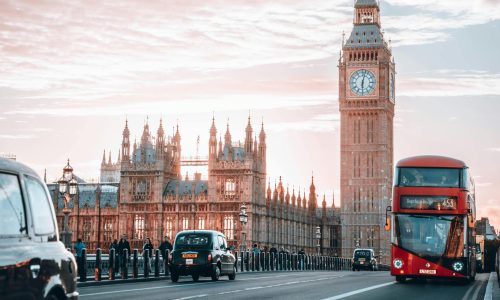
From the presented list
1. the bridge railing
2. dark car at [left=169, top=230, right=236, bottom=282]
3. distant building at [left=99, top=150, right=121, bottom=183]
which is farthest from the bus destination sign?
distant building at [left=99, top=150, right=121, bottom=183]

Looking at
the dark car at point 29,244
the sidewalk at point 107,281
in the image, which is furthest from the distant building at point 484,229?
the dark car at point 29,244

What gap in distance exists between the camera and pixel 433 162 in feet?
92.7

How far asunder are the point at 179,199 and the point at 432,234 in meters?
67.2

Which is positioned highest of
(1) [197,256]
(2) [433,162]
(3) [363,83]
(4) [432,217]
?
(3) [363,83]

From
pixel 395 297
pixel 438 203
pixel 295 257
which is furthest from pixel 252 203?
pixel 395 297

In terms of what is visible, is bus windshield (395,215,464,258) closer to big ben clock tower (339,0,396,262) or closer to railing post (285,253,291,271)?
railing post (285,253,291,271)

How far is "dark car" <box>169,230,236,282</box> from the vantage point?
30.3m

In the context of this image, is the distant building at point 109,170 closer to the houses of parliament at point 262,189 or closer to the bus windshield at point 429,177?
the houses of parliament at point 262,189

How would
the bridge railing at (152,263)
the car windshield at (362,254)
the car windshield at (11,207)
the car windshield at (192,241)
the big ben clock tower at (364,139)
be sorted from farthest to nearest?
the big ben clock tower at (364,139)
the car windshield at (362,254)
the bridge railing at (152,263)
the car windshield at (192,241)
the car windshield at (11,207)

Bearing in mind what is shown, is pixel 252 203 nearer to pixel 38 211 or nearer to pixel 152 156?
pixel 152 156

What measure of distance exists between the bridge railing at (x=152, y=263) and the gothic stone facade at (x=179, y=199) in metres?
7.99

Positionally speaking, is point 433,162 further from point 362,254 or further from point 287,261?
point 362,254

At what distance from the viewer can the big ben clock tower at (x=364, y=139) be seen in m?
117

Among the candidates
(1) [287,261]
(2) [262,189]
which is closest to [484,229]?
(2) [262,189]
